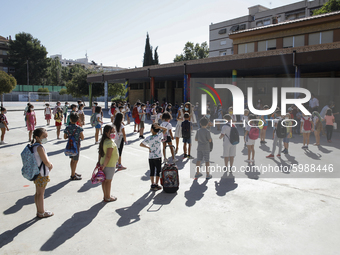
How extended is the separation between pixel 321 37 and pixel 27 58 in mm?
74264

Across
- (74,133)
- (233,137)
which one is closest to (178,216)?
(233,137)

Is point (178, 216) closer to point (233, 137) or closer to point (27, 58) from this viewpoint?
point (233, 137)

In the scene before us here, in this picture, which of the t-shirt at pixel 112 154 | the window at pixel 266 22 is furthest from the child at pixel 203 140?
the window at pixel 266 22

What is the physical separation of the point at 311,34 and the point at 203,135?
23346mm

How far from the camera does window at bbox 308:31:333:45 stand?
78.9 feet

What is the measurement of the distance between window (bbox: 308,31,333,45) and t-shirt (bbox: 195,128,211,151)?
22739mm

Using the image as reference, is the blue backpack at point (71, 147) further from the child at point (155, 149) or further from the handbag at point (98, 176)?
the child at point (155, 149)

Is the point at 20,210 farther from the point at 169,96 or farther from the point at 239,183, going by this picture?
the point at 169,96

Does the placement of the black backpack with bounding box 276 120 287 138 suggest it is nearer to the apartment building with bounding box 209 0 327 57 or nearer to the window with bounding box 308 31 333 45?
the window with bounding box 308 31 333 45

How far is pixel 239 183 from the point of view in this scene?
7008 millimetres

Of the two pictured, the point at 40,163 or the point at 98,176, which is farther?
the point at 98,176

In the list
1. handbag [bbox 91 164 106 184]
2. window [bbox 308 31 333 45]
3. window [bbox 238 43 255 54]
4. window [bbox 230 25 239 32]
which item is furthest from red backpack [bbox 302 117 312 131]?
window [bbox 230 25 239 32]

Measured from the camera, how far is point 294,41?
26344 mm

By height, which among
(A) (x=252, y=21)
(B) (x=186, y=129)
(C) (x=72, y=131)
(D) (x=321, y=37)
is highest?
(A) (x=252, y=21)
